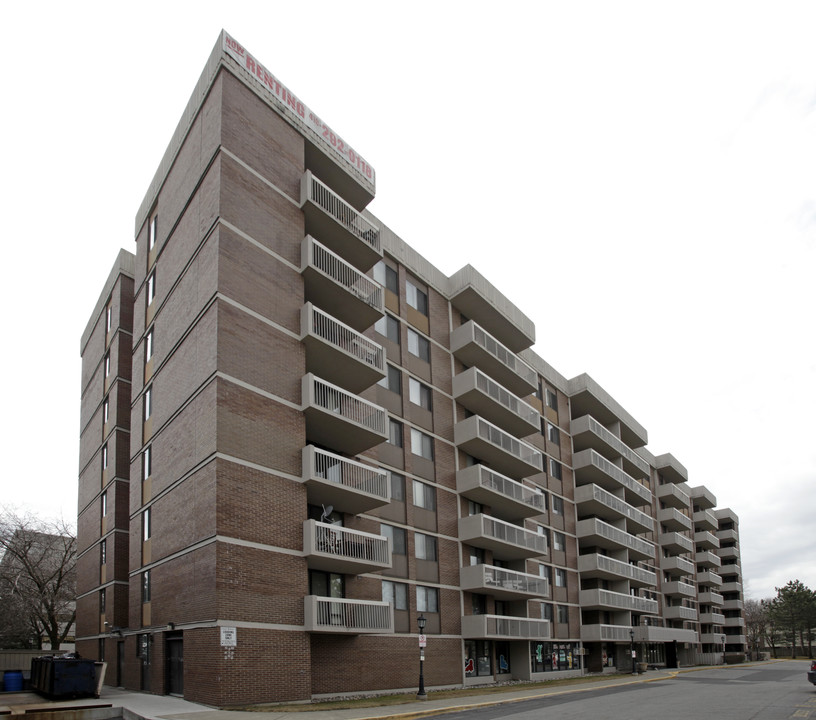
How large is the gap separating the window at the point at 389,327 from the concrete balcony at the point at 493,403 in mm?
4941

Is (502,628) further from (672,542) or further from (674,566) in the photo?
(672,542)

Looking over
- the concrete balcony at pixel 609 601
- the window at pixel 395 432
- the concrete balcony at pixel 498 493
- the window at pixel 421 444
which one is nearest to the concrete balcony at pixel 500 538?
the concrete balcony at pixel 498 493

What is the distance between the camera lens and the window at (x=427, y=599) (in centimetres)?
3061

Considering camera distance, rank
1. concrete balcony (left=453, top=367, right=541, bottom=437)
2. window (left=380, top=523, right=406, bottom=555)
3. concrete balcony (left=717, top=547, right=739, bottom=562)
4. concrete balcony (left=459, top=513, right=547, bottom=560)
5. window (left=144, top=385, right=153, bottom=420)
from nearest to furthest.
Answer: window (left=144, top=385, right=153, bottom=420)
window (left=380, top=523, right=406, bottom=555)
concrete balcony (left=459, top=513, right=547, bottom=560)
concrete balcony (left=453, top=367, right=541, bottom=437)
concrete balcony (left=717, top=547, right=739, bottom=562)

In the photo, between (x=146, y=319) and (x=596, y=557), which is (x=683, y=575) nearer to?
(x=596, y=557)

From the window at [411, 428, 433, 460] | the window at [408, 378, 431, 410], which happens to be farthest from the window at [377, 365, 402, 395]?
the window at [411, 428, 433, 460]

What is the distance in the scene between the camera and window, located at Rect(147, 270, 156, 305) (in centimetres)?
3131

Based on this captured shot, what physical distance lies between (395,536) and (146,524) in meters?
9.89

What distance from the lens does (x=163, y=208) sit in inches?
1211

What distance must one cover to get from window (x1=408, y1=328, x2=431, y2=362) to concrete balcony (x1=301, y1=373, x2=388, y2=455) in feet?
24.4

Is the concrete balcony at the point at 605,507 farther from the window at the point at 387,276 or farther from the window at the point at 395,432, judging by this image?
the window at the point at 387,276

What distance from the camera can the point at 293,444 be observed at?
2408 cm

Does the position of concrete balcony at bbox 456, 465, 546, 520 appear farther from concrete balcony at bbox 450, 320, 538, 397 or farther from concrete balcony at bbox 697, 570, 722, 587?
concrete balcony at bbox 697, 570, 722, 587

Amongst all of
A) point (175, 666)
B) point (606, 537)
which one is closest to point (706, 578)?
point (606, 537)
